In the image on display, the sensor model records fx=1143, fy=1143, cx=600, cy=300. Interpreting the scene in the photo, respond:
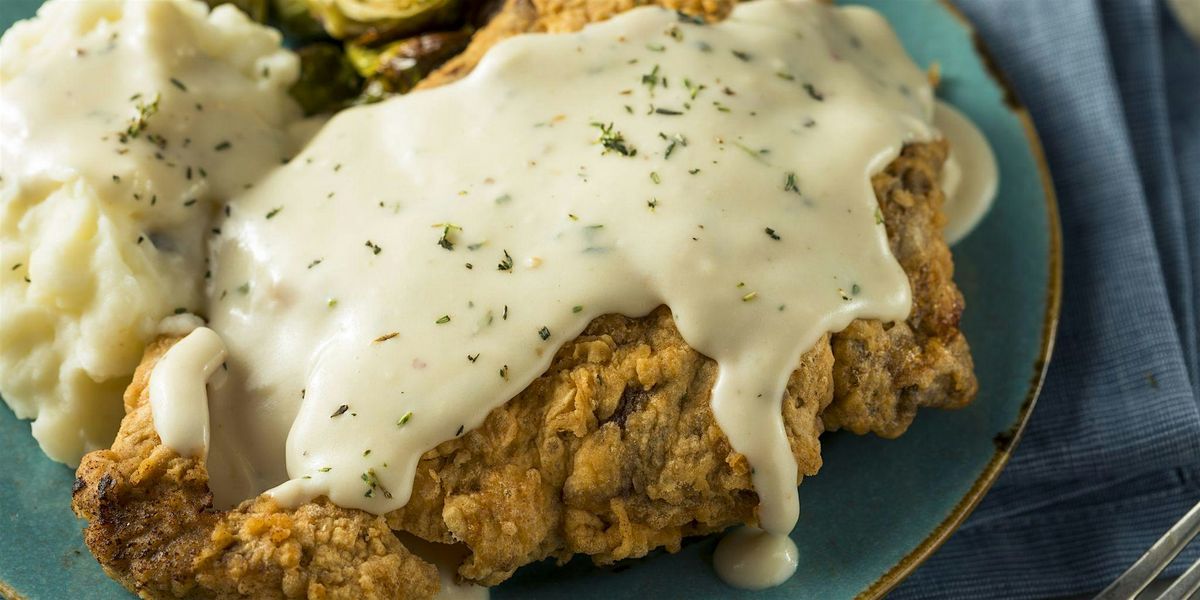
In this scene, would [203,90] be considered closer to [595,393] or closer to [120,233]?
[120,233]

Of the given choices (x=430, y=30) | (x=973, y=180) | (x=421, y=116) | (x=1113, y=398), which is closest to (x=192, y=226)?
(x=421, y=116)

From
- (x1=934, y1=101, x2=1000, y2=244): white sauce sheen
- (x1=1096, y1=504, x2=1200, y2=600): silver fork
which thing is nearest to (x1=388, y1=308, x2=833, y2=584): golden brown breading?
(x1=1096, y1=504, x2=1200, y2=600): silver fork

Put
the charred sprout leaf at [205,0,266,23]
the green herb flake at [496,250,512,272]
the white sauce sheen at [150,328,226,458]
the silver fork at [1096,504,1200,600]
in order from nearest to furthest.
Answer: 1. the white sauce sheen at [150,328,226,458]
2. the green herb flake at [496,250,512,272]
3. the silver fork at [1096,504,1200,600]
4. the charred sprout leaf at [205,0,266,23]

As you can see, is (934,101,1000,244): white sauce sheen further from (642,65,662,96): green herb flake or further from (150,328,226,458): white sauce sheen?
(150,328,226,458): white sauce sheen

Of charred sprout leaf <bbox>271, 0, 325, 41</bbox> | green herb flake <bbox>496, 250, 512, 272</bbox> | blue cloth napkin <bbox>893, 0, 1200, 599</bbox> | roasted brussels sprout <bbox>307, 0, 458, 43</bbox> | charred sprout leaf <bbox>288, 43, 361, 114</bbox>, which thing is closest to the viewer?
green herb flake <bbox>496, 250, 512, 272</bbox>

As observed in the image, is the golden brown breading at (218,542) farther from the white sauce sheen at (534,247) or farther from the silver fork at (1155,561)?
the silver fork at (1155,561)

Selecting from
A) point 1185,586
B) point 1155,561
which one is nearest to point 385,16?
point 1155,561
